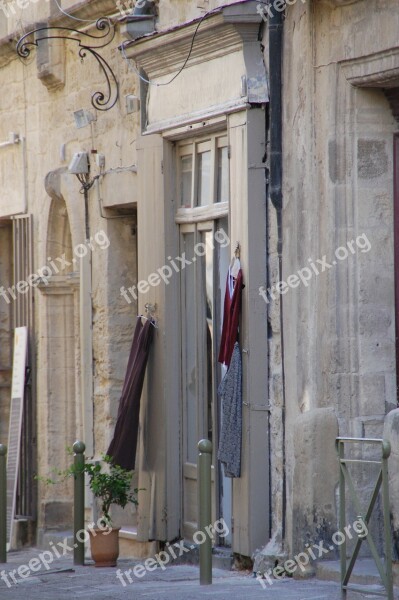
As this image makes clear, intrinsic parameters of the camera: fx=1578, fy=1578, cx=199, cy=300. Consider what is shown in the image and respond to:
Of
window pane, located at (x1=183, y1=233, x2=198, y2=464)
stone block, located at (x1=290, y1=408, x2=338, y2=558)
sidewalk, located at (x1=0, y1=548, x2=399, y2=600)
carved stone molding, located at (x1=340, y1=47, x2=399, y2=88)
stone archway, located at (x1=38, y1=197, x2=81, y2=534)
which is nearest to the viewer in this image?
sidewalk, located at (x1=0, y1=548, x2=399, y2=600)

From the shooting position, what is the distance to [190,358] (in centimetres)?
1151

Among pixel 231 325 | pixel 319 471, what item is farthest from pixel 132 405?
pixel 319 471

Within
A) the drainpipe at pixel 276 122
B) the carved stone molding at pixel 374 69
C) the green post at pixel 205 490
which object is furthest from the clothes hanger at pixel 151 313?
the carved stone molding at pixel 374 69

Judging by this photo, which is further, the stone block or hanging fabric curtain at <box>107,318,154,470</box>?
hanging fabric curtain at <box>107,318,154,470</box>

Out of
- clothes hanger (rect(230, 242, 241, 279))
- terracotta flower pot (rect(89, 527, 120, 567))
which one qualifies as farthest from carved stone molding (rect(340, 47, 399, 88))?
terracotta flower pot (rect(89, 527, 120, 567))

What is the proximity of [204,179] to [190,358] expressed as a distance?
4.30ft

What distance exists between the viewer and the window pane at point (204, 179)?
36.8 ft

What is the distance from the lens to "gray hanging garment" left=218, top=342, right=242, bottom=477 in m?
10.4

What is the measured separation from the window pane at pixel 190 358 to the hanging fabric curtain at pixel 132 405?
301 millimetres

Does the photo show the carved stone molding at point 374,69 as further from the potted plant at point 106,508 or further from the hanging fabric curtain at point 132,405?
the potted plant at point 106,508

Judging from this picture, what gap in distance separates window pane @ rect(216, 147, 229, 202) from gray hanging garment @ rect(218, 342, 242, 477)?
1.19 m

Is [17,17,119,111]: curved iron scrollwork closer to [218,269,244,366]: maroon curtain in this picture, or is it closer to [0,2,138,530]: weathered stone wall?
[0,2,138,530]: weathered stone wall

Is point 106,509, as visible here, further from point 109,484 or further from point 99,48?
point 99,48

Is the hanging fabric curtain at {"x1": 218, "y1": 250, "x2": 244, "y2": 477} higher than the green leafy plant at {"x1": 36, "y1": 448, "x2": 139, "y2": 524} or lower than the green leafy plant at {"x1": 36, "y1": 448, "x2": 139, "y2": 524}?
higher
